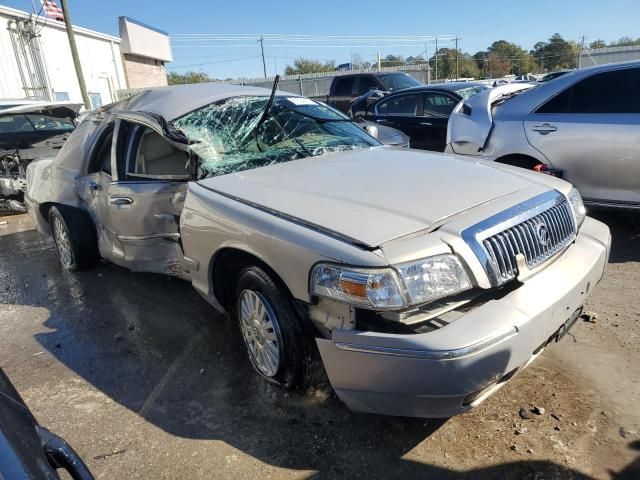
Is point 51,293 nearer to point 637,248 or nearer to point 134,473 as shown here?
point 134,473

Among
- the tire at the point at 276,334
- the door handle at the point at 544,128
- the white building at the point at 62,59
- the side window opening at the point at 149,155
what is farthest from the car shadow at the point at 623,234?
the white building at the point at 62,59

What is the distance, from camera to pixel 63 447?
149cm

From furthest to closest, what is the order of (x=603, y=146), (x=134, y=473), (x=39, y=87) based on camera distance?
1. (x=39, y=87)
2. (x=603, y=146)
3. (x=134, y=473)

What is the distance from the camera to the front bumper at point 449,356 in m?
1.94

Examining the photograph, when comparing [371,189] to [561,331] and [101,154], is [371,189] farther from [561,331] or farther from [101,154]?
[101,154]

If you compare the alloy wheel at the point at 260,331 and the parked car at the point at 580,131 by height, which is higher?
the parked car at the point at 580,131

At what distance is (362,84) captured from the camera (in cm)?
1374

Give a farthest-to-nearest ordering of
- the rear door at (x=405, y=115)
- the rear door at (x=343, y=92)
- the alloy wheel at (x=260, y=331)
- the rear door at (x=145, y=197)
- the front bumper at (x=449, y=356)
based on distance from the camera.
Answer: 1. the rear door at (x=343, y=92)
2. the rear door at (x=405, y=115)
3. the rear door at (x=145, y=197)
4. the alloy wheel at (x=260, y=331)
5. the front bumper at (x=449, y=356)

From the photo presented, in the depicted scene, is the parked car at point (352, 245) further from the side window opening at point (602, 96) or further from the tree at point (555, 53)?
the tree at point (555, 53)

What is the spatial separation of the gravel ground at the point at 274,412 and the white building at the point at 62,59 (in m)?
15.2

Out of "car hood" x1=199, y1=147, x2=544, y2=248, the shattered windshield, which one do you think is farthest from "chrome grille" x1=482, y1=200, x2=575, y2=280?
the shattered windshield

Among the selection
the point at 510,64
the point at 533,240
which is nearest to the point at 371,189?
the point at 533,240

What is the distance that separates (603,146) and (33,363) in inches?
194

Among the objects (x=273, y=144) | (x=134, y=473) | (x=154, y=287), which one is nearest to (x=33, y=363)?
(x=154, y=287)
